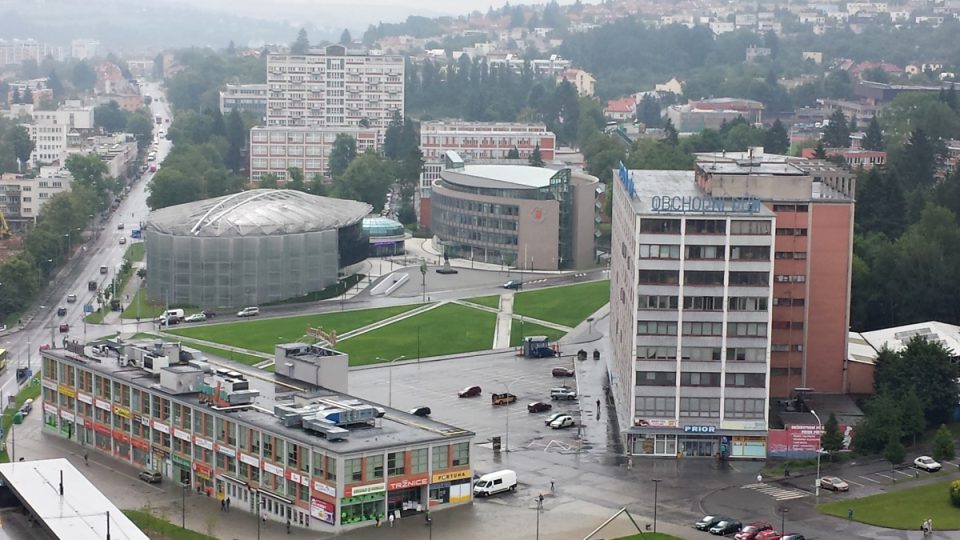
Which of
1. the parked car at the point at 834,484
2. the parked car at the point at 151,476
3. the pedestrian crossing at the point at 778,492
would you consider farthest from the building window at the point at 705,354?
the parked car at the point at 151,476

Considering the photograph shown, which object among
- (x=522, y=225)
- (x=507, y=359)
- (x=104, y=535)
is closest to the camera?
(x=104, y=535)

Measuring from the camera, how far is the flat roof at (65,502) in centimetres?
6981

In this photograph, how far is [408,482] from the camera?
81000 mm

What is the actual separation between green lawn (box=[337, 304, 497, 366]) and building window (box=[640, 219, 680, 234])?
1193 inches

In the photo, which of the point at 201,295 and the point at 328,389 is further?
the point at 201,295

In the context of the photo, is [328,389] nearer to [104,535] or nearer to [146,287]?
[104,535]

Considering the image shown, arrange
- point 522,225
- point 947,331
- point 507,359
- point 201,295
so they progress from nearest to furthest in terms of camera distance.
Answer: point 947,331 < point 507,359 < point 201,295 < point 522,225

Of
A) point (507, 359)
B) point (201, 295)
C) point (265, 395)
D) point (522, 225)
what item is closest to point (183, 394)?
point (265, 395)

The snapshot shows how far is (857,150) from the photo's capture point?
197375 mm

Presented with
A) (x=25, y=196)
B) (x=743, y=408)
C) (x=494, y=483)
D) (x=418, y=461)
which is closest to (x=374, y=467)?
(x=418, y=461)

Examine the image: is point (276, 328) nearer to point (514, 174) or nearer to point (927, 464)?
point (514, 174)

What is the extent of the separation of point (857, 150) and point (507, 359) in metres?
88.5

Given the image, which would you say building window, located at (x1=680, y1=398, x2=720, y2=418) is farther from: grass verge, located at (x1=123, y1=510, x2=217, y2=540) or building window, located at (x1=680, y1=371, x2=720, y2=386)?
grass verge, located at (x1=123, y1=510, x2=217, y2=540)

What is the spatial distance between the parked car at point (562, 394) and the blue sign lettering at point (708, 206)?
17.6 meters
